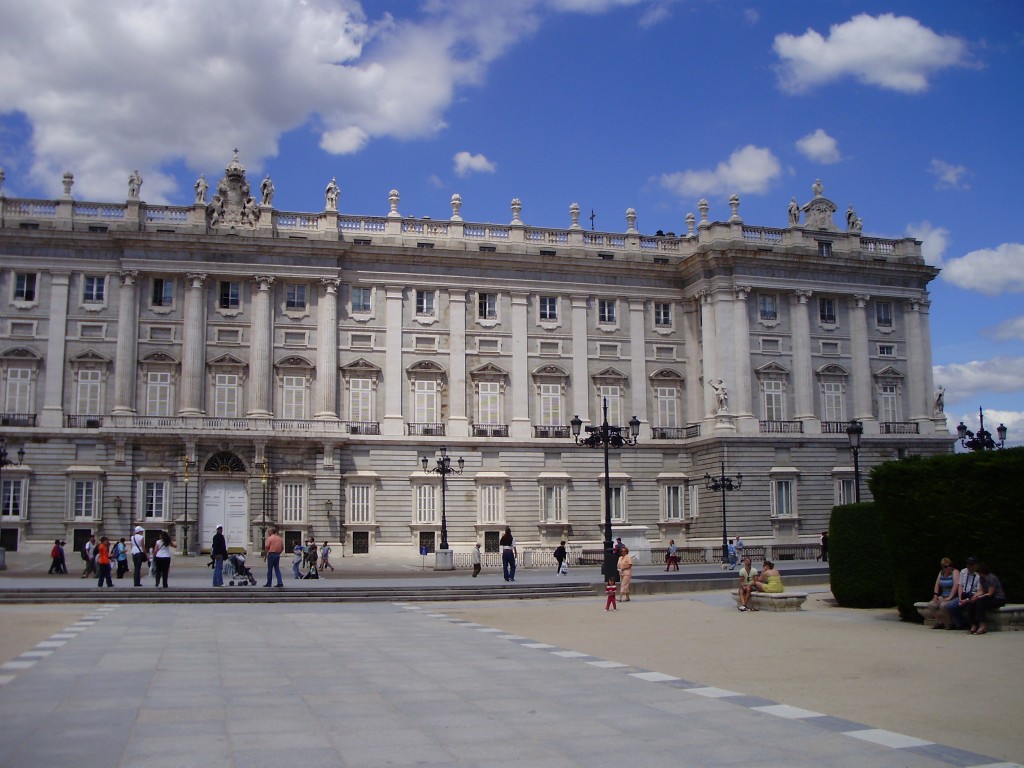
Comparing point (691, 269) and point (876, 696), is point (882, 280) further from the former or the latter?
point (876, 696)

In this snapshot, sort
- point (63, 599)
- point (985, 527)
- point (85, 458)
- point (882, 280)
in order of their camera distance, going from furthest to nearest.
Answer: point (882, 280)
point (85, 458)
point (63, 599)
point (985, 527)

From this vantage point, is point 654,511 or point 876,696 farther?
point 654,511

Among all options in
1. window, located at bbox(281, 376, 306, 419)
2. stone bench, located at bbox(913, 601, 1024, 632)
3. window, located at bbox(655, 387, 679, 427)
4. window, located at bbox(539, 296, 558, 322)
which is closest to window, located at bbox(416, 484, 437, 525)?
window, located at bbox(281, 376, 306, 419)

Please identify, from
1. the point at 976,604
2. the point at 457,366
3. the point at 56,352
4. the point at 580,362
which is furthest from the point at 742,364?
the point at 976,604

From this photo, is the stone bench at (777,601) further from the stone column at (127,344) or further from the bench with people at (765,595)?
the stone column at (127,344)

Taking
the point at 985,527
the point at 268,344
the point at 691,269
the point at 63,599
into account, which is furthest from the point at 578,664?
A: the point at 691,269

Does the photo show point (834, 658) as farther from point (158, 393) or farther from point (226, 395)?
point (158, 393)

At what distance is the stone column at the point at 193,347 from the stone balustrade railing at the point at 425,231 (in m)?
2.78

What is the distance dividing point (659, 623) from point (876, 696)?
9.73 m

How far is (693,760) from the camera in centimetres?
910

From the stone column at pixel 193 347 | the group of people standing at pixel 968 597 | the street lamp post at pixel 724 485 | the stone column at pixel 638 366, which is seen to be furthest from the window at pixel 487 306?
the group of people standing at pixel 968 597

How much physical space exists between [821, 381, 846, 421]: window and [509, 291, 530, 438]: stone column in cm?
1574

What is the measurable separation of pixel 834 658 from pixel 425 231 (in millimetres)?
40081

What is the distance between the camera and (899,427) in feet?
183
